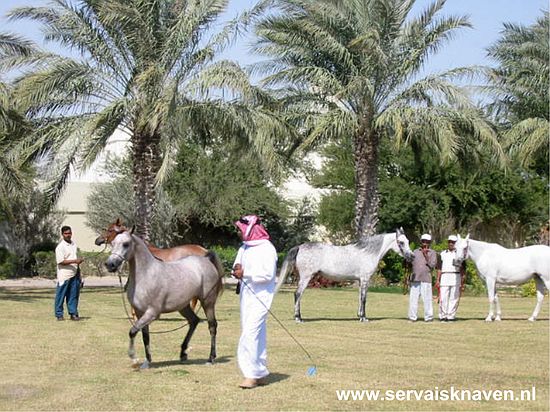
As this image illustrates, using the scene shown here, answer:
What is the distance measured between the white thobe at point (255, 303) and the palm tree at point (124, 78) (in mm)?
14850

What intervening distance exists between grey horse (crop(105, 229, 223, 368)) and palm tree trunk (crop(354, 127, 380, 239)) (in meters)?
18.0

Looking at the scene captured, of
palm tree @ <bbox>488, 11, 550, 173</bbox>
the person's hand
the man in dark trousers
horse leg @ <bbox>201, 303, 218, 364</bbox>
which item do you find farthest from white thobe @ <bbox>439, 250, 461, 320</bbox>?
palm tree @ <bbox>488, 11, 550, 173</bbox>

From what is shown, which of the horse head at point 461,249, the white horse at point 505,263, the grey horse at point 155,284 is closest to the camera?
the grey horse at point 155,284

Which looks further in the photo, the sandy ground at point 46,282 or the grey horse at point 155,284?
the sandy ground at point 46,282

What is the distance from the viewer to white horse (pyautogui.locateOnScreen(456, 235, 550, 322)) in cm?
2112

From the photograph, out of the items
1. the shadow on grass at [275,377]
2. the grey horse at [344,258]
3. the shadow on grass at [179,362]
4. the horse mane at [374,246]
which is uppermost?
the horse mane at [374,246]

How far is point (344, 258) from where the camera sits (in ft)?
68.8

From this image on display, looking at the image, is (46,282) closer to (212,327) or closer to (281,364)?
(212,327)

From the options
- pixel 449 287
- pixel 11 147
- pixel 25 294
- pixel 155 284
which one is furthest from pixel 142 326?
pixel 25 294

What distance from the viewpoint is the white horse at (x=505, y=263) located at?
21.1 metres

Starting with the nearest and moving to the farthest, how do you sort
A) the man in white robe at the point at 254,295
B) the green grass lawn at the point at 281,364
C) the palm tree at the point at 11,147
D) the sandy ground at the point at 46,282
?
the green grass lawn at the point at 281,364
the man in white robe at the point at 254,295
the palm tree at the point at 11,147
the sandy ground at the point at 46,282

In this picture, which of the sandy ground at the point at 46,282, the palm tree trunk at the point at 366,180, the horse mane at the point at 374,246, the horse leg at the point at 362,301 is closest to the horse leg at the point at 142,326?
the horse leg at the point at 362,301

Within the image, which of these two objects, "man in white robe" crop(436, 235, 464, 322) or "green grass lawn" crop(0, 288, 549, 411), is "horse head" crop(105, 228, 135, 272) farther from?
"man in white robe" crop(436, 235, 464, 322)

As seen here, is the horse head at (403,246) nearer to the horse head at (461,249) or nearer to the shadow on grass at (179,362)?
the horse head at (461,249)
